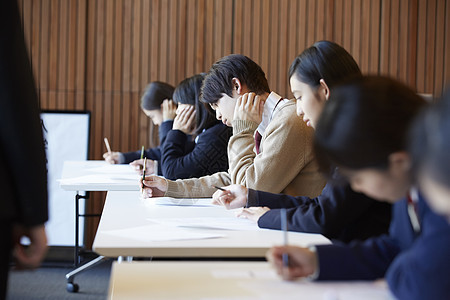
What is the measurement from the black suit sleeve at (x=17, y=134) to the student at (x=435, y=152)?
2.51 feet

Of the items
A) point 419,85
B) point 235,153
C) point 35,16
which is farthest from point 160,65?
point 235,153

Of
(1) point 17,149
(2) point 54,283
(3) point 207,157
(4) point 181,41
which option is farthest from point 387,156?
(4) point 181,41

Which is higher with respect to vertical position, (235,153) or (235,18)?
(235,18)

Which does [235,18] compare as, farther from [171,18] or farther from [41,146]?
[41,146]

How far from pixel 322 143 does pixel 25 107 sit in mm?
611

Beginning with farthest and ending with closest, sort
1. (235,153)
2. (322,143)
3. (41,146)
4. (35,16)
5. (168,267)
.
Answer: (35,16), (235,153), (168,267), (41,146), (322,143)

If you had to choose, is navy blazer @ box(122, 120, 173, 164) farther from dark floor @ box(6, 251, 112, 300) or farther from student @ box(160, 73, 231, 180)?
dark floor @ box(6, 251, 112, 300)

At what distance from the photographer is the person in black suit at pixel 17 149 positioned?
123 centimetres

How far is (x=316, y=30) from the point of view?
5492 millimetres

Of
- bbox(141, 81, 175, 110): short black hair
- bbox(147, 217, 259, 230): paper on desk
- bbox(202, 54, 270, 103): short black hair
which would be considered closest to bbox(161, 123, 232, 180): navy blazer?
bbox(202, 54, 270, 103): short black hair

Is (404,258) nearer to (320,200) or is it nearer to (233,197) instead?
(320,200)

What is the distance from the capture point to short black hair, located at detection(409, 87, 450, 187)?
0.89 metres

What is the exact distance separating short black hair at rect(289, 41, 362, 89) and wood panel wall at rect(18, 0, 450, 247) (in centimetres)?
320

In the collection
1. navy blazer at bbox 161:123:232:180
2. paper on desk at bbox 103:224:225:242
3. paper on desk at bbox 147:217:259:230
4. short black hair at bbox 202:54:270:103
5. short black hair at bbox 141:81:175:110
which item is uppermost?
short black hair at bbox 202:54:270:103
